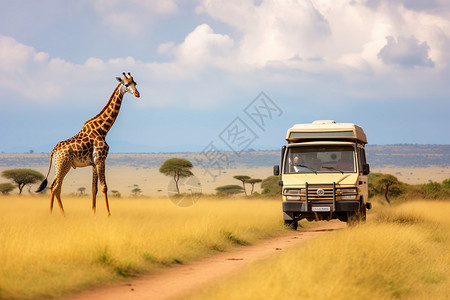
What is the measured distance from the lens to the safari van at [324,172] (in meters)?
17.1

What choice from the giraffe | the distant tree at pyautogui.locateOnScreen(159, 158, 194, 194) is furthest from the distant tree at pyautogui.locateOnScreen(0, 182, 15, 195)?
the giraffe

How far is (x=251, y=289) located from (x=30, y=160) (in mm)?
126402

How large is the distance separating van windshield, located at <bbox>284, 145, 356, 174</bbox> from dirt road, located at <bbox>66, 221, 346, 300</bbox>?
3.57 meters

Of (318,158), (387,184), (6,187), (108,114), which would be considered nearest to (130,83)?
(108,114)

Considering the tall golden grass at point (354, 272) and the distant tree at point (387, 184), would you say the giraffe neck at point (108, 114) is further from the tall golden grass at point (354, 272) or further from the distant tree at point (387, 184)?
the distant tree at point (387, 184)

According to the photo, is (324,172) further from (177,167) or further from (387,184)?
(177,167)

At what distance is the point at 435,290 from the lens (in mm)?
10992

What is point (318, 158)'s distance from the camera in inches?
706

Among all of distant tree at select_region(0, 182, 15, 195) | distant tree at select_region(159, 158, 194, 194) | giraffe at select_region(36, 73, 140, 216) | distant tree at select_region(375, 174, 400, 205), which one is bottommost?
distant tree at select_region(375, 174, 400, 205)

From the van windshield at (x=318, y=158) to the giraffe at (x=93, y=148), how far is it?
539 cm

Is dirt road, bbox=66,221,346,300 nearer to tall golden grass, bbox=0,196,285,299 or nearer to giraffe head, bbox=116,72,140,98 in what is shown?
tall golden grass, bbox=0,196,285,299

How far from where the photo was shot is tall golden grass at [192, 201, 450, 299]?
8367mm

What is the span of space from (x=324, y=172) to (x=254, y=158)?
127885 millimetres

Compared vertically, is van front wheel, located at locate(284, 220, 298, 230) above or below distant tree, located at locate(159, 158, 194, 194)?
below
